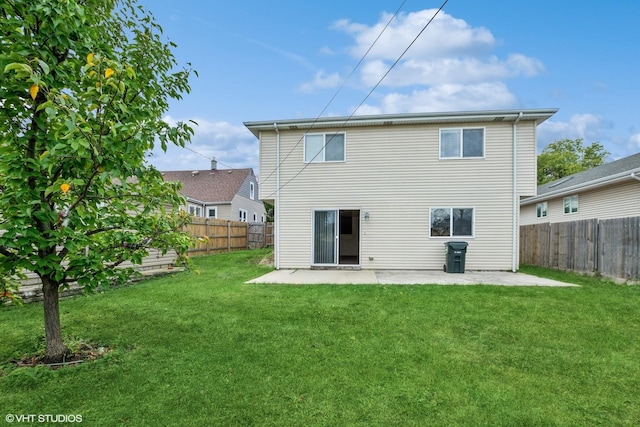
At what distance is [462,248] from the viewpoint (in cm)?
906

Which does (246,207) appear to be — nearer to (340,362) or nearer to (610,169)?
(610,169)

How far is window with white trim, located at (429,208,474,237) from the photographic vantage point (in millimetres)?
9609

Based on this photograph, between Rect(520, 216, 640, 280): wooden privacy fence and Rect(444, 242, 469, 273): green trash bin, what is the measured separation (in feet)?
10.4

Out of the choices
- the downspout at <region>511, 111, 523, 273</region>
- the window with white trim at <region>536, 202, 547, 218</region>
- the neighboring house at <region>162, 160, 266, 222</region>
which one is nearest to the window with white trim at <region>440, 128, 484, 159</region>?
the downspout at <region>511, 111, 523, 273</region>

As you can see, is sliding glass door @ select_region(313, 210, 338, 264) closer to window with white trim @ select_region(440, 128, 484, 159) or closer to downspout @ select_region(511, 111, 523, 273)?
window with white trim @ select_region(440, 128, 484, 159)

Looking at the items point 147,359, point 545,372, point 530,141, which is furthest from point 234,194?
point 545,372

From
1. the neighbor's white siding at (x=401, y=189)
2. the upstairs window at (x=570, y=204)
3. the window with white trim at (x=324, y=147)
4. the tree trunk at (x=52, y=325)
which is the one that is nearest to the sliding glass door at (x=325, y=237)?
the neighbor's white siding at (x=401, y=189)

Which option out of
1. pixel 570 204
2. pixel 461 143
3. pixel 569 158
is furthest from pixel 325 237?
pixel 569 158

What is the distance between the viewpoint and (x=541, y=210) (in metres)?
14.9

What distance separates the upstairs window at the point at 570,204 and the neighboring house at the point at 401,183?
184 inches

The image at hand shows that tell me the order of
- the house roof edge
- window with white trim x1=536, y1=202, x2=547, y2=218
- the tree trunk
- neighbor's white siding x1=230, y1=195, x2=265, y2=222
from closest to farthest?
the tree trunk < the house roof edge < window with white trim x1=536, y1=202, x2=547, y2=218 < neighbor's white siding x1=230, y1=195, x2=265, y2=222

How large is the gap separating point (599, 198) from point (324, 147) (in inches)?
389

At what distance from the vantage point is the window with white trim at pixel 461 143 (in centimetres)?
955

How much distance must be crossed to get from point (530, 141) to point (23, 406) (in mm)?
11629
